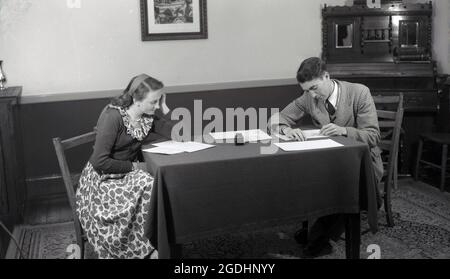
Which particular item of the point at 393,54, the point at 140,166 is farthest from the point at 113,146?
the point at 393,54

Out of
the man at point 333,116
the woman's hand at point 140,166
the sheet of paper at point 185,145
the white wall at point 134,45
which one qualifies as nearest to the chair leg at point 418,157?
the white wall at point 134,45

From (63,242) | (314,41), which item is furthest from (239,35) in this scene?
(63,242)

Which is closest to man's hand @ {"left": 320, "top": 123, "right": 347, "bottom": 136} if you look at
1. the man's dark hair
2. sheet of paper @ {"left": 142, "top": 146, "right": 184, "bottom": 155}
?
the man's dark hair

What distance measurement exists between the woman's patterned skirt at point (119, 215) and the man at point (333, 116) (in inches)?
40.1

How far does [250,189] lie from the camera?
2.82 metres

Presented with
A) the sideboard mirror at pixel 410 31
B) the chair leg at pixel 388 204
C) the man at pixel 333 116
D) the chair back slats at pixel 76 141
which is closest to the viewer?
the chair back slats at pixel 76 141

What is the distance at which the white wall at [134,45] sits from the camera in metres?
4.63

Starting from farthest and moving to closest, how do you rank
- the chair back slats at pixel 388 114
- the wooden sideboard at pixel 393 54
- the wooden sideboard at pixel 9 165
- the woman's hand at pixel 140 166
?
the wooden sideboard at pixel 393 54, the wooden sideboard at pixel 9 165, the chair back slats at pixel 388 114, the woman's hand at pixel 140 166

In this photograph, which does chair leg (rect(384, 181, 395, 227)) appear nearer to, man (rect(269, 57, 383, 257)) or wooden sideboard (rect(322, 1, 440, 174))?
man (rect(269, 57, 383, 257))

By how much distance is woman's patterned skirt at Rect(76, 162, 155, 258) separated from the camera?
9.40ft

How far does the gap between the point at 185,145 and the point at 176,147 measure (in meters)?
0.07

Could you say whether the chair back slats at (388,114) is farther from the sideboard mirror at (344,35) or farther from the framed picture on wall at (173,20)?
the framed picture on wall at (173,20)

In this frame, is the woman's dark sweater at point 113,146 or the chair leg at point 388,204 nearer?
the woman's dark sweater at point 113,146

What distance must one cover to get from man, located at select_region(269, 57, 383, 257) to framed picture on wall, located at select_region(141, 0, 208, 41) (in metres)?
1.89
